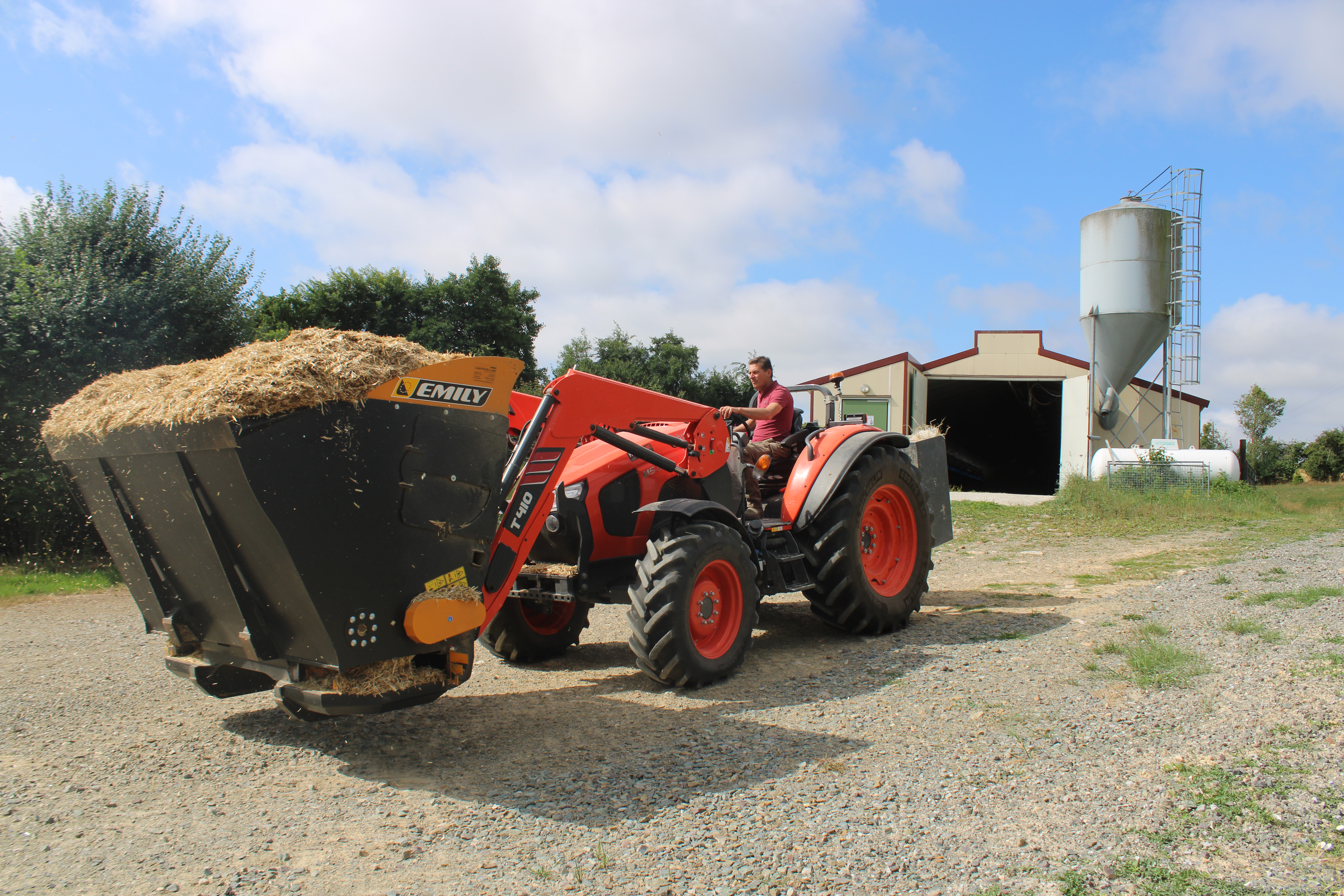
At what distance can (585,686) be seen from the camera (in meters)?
5.57

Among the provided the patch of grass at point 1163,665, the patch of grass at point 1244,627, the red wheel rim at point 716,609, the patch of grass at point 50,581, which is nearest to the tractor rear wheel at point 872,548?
the red wheel rim at point 716,609

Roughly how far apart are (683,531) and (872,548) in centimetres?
252

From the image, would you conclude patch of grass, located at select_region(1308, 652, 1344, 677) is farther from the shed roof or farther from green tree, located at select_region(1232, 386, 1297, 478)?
green tree, located at select_region(1232, 386, 1297, 478)

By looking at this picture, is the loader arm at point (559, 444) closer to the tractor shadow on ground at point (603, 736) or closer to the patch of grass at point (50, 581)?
the tractor shadow on ground at point (603, 736)

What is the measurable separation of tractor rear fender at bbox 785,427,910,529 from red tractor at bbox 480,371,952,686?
0.04ft

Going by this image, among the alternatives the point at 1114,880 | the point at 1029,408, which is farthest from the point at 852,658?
the point at 1029,408

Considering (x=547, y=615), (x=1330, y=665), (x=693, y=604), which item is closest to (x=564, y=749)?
(x=693, y=604)

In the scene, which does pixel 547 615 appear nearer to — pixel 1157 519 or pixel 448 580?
pixel 448 580

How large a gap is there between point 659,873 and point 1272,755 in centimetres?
260

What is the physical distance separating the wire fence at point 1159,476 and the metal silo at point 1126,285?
4243mm

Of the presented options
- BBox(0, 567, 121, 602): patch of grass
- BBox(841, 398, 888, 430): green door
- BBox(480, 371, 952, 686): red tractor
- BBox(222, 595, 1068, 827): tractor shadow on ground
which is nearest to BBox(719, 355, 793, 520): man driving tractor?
BBox(480, 371, 952, 686): red tractor

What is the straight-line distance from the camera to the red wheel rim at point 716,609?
5.37m

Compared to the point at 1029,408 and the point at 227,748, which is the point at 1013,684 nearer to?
the point at 227,748

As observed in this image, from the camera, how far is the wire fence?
1800 cm
